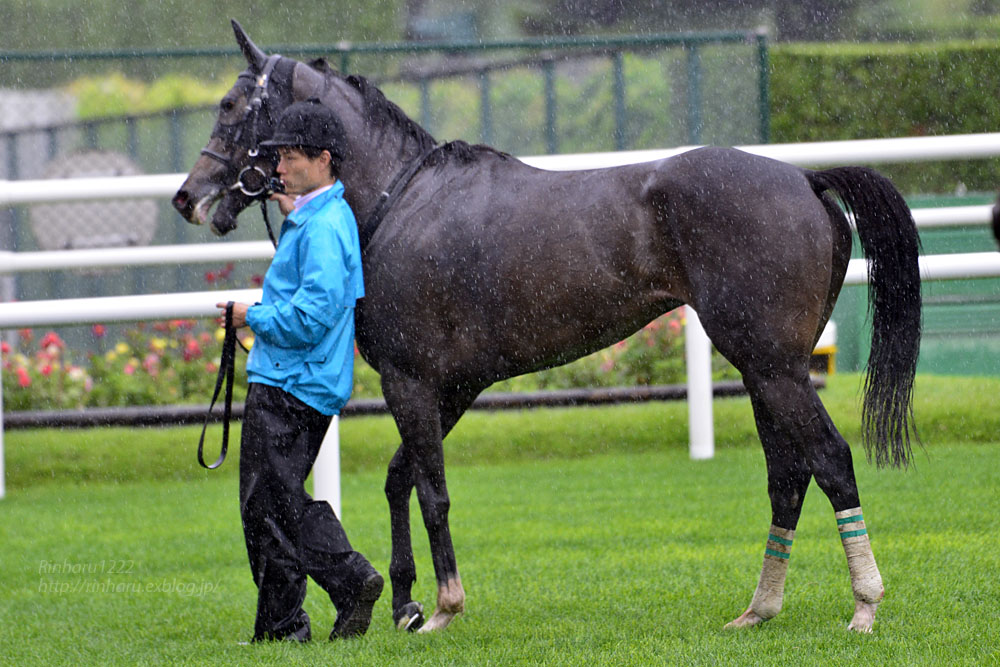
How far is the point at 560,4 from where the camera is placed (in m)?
23.9

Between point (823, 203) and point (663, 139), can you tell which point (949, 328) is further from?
point (823, 203)

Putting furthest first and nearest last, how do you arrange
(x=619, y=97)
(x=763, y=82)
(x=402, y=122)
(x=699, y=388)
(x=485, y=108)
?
(x=485, y=108) < (x=619, y=97) < (x=763, y=82) < (x=699, y=388) < (x=402, y=122)

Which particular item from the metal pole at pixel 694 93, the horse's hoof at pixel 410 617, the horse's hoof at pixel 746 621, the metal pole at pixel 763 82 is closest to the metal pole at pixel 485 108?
the metal pole at pixel 694 93

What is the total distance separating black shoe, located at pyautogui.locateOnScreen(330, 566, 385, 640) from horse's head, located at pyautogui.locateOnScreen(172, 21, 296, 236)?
1.22 meters

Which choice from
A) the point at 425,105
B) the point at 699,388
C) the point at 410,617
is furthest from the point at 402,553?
the point at 425,105

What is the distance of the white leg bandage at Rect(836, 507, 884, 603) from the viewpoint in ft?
10.7

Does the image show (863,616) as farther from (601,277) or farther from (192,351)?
(192,351)

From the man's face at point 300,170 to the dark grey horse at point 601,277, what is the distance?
20 cm

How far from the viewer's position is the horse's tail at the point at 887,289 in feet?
11.4

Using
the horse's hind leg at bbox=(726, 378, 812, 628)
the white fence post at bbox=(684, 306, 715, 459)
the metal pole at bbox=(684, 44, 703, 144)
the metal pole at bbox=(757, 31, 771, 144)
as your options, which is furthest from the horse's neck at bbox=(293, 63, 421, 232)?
the metal pole at bbox=(757, 31, 771, 144)

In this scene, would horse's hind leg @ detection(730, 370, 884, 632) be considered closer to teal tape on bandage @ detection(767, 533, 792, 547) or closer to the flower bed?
teal tape on bandage @ detection(767, 533, 792, 547)

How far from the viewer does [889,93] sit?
11.3m

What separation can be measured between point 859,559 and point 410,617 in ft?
4.43

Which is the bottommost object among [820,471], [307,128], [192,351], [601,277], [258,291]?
[192,351]
